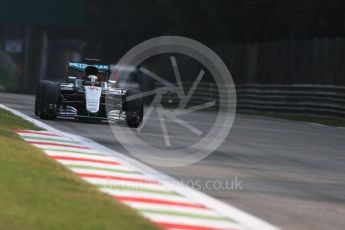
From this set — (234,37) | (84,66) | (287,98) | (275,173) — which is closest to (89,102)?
(84,66)

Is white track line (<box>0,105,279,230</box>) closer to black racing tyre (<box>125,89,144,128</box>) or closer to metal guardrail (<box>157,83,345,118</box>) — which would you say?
black racing tyre (<box>125,89,144,128</box>)

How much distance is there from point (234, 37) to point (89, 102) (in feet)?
109

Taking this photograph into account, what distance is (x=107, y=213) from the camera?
7.61m

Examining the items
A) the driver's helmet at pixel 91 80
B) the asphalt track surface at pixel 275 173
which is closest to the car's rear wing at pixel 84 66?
the driver's helmet at pixel 91 80

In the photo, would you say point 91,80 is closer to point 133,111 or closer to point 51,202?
point 133,111

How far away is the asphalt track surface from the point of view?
897 centimetres

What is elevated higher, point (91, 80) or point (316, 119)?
point (91, 80)

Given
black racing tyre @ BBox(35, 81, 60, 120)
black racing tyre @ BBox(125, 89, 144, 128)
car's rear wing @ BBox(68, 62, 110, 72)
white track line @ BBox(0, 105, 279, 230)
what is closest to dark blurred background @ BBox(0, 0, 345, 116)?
car's rear wing @ BBox(68, 62, 110, 72)

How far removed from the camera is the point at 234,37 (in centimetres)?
5056

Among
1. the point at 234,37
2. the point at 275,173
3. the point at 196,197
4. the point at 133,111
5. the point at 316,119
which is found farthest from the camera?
the point at 234,37

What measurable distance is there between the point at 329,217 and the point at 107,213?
2.34 m

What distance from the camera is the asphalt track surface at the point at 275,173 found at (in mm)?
8969

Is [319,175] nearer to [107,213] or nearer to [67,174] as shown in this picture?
[67,174]

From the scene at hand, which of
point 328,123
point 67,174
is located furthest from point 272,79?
point 67,174
